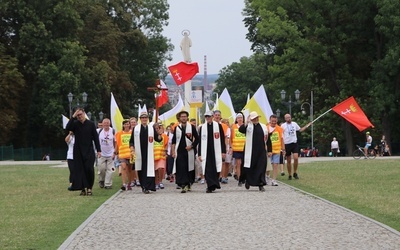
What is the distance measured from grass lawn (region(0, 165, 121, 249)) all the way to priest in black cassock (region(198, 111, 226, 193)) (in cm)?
236

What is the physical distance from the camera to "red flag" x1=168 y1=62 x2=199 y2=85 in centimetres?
3591

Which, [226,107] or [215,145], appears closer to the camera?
[215,145]

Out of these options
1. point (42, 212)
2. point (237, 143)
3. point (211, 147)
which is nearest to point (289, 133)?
point (237, 143)

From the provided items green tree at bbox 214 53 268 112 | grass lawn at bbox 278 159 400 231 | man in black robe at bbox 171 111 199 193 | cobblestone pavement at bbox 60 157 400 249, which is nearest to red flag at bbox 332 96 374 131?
grass lawn at bbox 278 159 400 231

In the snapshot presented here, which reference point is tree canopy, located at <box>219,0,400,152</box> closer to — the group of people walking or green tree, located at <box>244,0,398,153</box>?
green tree, located at <box>244,0,398,153</box>

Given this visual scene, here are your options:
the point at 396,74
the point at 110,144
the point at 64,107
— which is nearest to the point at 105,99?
the point at 64,107

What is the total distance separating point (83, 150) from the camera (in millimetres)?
22406

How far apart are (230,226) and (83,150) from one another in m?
8.86

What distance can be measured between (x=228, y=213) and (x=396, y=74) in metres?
47.1

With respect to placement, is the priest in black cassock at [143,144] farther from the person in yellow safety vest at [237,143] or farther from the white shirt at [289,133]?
the white shirt at [289,133]

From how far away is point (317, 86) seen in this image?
68562 mm

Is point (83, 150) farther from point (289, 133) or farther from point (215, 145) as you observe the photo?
point (289, 133)

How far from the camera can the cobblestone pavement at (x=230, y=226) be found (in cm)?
1227

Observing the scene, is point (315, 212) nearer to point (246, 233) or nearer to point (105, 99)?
point (246, 233)
